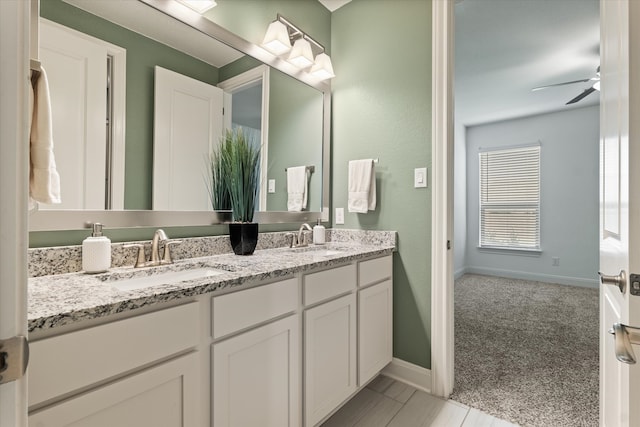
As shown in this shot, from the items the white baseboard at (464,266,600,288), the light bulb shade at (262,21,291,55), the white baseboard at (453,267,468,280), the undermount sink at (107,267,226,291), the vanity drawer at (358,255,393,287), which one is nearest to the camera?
the undermount sink at (107,267,226,291)

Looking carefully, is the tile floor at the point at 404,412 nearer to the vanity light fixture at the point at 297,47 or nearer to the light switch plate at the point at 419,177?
the light switch plate at the point at 419,177

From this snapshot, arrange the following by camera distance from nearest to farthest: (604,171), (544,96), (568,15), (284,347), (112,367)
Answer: (112,367) < (604,171) < (284,347) < (568,15) < (544,96)

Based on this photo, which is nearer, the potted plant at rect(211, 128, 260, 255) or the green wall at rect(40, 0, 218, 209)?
the green wall at rect(40, 0, 218, 209)

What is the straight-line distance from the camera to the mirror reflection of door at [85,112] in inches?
45.9

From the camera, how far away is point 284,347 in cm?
128

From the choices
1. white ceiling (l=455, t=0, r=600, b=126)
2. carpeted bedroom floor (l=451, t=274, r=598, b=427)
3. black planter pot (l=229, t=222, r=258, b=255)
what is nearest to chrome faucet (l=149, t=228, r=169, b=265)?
black planter pot (l=229, t=222, r=258, b=255)

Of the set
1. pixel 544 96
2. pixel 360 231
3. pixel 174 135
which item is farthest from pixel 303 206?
pixel 544 96

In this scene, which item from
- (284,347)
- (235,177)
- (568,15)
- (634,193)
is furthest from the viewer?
(568,15)

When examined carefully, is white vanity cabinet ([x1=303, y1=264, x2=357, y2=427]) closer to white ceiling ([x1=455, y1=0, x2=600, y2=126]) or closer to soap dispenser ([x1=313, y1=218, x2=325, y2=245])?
soap dispenser ([x1=313, y1=218, x2=325, y2=245])

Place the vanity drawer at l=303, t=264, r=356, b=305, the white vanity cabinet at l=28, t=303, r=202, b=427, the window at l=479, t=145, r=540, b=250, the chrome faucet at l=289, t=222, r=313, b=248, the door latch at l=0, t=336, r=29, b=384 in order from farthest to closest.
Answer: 1. the window at l=479, t=145, r=540, b=250
2. the chrome faucet at l=289, t=222, r=313, b=248
3. the vanity drawer at l=303, t=264, r=356, b=305
4. the white vanity cabinet at l=28, t=303, r=202, b=427
5. the door latch at l=0, t=336, r=29, b=384

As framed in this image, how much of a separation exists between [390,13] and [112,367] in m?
2.37

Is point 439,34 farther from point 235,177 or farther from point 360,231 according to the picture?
point 235,177

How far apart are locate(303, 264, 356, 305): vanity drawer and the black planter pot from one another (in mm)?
412

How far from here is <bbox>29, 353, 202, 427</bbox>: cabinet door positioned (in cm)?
73
